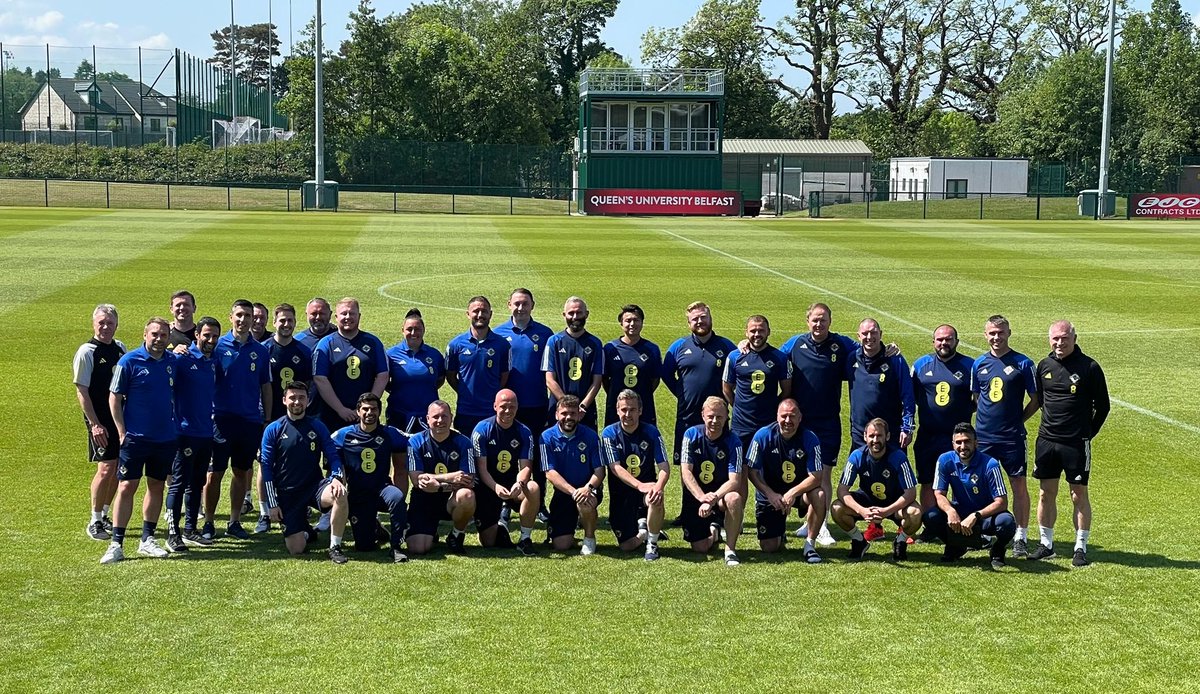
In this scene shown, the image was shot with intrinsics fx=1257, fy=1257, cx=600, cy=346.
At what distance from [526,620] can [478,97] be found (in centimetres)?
7150

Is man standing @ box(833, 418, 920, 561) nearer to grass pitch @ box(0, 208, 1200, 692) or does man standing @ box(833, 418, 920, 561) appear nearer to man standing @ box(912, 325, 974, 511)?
grass pitch @ box(0, 208, 1200, 692)

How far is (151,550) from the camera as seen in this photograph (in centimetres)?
923

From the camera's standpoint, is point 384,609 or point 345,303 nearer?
point 384,609

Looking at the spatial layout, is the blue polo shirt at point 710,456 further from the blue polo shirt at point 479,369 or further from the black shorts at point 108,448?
Answer: the black shorts at point 108,448

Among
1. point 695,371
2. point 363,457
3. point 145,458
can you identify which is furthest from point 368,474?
point 695,371

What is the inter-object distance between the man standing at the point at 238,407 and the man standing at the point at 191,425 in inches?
16.7

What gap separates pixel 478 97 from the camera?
7700 cm

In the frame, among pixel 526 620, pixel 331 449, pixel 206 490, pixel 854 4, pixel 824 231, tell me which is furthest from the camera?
pixel 854 4

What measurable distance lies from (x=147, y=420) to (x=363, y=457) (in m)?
1.60

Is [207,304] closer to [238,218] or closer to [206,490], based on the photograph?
[206,490]

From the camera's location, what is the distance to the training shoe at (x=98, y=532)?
9648 mm

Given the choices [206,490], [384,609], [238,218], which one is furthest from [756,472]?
[238,218]

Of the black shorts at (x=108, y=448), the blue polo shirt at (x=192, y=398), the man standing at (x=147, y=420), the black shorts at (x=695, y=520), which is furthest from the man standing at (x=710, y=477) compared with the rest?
the black shorts at (x=108, y=448)

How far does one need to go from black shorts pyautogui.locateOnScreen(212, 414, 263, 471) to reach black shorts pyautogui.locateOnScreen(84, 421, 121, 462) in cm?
78
